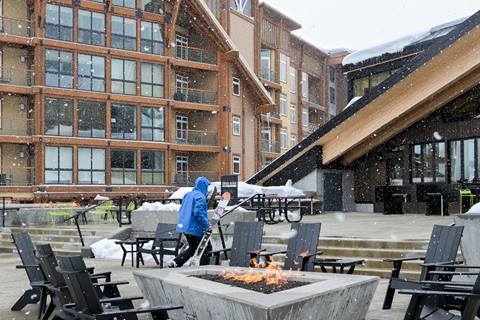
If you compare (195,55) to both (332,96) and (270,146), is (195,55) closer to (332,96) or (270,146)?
(270,146)

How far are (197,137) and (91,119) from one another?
6910 mm

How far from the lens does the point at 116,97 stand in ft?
114

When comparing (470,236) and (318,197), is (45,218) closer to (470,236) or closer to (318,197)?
(318,197)

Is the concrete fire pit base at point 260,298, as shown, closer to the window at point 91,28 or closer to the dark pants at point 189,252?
the dark pants at point 189,252

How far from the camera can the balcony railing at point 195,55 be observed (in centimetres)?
3806

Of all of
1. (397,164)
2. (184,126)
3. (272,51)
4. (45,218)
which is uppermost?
(272,51)

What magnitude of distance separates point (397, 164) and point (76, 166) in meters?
16.9

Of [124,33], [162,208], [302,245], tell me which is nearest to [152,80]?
[124,33]

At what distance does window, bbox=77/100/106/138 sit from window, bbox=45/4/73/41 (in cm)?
363

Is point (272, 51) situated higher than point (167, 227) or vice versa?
point (272, 51)

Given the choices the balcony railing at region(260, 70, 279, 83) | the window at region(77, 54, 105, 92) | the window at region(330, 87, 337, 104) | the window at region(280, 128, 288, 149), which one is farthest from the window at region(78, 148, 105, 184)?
the window at region(330, 87, 337, 104)

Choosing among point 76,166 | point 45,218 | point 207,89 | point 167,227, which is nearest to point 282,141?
point 207,89

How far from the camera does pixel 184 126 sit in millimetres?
39000

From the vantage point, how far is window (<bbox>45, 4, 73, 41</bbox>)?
33.2 metres
